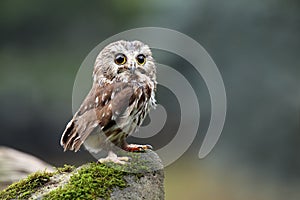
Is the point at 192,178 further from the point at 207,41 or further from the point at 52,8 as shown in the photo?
the point at 52,8

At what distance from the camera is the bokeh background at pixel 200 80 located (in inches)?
396

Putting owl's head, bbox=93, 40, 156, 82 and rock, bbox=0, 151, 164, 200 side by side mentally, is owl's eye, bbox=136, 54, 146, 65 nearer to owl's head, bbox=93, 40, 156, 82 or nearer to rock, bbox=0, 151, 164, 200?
owl's head, bbox=93, 40, 156, 82

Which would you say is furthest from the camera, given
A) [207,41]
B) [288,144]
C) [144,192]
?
[207,41]

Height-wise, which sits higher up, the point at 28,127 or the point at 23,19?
the point at 23,19

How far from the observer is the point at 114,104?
164 inches

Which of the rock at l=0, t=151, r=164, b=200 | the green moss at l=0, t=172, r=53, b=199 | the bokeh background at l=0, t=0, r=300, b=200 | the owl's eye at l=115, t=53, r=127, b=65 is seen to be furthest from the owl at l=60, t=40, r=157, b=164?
the bokeh background at l=0, t=0, r=300, b=200

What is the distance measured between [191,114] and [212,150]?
96 cm

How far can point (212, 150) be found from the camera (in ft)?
35.5

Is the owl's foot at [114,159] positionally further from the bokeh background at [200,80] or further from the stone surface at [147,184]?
the bokeh background at [200,80]

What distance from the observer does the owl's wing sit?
4121 mm

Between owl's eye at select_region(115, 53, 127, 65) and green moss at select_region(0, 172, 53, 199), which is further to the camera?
owl's eye at select_region(115, 53, 127, 65)

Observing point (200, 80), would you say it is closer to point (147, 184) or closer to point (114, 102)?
point (114, 102)

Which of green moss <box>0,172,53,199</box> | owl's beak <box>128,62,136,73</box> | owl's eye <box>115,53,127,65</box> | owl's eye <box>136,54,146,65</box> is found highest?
owl's eye <box>136,54,146,65</box>

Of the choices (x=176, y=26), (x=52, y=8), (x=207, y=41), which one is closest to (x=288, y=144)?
(x=207, y=41)
